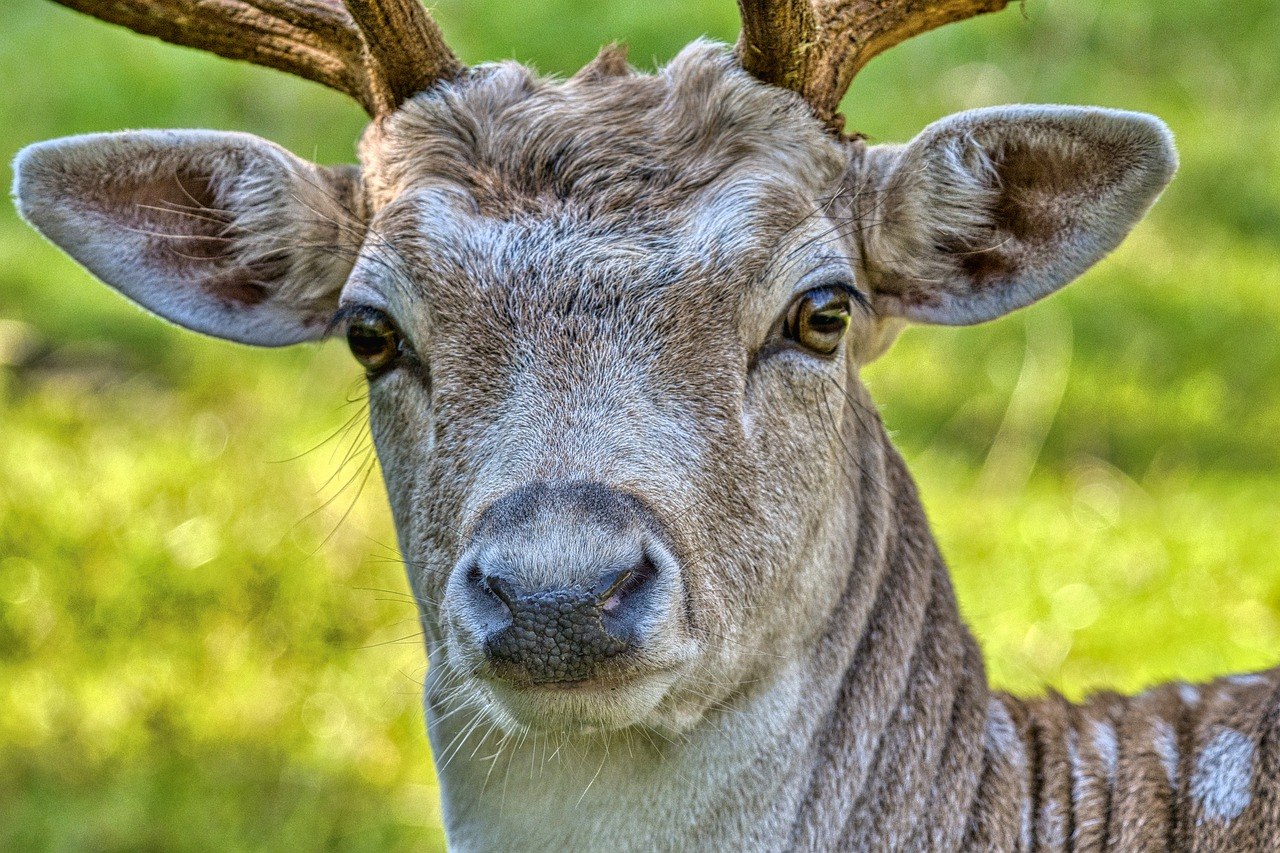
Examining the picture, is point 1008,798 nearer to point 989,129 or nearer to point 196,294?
point 989,129

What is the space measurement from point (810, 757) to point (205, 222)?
2316 millimetres

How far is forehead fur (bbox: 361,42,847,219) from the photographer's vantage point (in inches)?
161

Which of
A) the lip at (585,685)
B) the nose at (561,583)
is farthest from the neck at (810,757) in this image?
the nose at (561,583)

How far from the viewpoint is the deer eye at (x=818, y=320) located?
4090 mm

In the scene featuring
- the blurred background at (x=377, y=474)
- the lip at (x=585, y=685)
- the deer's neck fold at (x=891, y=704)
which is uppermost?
the lip at (x=585, y=685)

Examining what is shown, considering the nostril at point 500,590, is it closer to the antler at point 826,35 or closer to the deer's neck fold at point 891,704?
the deer's neck fold at point 891,704

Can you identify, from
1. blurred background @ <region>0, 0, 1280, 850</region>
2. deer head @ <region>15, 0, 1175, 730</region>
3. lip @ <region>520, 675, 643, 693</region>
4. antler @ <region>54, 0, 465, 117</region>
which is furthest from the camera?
blurred background @ <region>0, 0, 1280, 850</region>

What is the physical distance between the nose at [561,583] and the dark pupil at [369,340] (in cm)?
88

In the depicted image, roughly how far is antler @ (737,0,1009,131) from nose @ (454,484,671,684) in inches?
55.8

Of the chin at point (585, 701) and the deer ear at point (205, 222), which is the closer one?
the chin at point (585, 701)

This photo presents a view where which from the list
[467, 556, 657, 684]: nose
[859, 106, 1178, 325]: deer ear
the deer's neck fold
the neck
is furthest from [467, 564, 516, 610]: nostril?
[859, 106, 1178, 325]: deer ear

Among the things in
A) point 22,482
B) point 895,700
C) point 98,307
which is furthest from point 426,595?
point 98,307

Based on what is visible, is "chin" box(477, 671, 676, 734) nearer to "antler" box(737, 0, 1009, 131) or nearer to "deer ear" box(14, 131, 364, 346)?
"deer ear" box(14, 131, 364, 346)

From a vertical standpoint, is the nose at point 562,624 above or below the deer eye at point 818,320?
below
